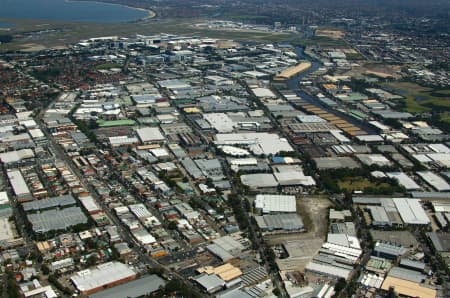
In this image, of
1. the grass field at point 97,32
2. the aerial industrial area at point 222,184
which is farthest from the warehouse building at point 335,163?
the grass field at point 97,32

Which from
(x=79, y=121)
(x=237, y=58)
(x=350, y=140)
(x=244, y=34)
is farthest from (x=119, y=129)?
(x=244, y=34)

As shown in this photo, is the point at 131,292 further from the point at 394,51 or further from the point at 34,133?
the point at 394,51

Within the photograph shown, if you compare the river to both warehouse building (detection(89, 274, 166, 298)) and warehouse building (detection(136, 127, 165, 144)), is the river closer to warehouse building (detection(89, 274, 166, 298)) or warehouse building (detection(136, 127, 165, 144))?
warehouse building (detection(136, 127, 165, 144))

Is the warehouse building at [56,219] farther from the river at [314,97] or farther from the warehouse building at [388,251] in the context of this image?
the river at [314,97]

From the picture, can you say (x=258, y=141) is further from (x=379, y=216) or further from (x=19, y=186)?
(x=19, y=186)

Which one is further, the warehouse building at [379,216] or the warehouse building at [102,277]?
the warehouse building at [379,216]

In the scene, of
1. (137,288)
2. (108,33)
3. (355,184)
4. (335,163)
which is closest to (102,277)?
(137,288)

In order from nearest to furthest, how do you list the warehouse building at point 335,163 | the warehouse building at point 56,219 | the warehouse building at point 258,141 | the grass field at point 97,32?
1. the warehouse building at point 56,219
2. the warehouse building at point 335,163
3. the warehouse building at point 258,141
4. the grass field at point 97,32
